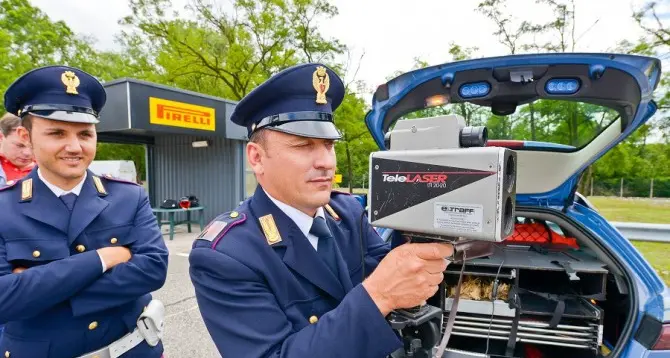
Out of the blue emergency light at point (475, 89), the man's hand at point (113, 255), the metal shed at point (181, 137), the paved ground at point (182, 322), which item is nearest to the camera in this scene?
the man's hand at point (113, 255)

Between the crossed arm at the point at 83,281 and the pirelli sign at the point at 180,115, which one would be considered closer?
the crossed arm at the point at 83,281

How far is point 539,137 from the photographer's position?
10.0 ft

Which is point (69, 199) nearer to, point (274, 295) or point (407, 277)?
point (274, 295)

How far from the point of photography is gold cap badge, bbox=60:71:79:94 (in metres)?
1.57

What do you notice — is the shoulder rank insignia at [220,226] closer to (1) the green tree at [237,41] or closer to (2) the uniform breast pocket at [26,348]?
(2) the uniform breast pocket at [26,348]

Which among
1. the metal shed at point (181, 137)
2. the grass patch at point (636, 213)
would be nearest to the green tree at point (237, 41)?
the metal shed at point (181, 137)

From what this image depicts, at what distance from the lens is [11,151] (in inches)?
104

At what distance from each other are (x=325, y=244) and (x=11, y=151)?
278 cm

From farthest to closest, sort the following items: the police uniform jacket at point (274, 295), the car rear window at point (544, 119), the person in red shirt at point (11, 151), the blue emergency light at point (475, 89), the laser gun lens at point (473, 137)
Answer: the person in red shirt at point (11, 151) < the car rear window at point (544, 119) < the blue emergency light at point (475, 89) < the laser gun lens at point (473, 137) < the police uniform jacket at point (274, 295)

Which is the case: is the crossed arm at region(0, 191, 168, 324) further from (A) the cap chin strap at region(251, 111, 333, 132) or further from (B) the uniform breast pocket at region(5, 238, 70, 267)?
(A) the cap chin strap at region(251, 111, 333, 132)

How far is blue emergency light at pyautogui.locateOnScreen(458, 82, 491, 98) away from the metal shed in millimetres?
7975

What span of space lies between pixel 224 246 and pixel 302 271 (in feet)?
0.79

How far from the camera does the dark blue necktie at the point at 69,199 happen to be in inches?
60.9

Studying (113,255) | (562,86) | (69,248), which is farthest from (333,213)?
(562,86)
